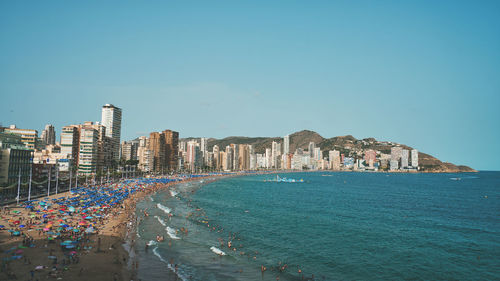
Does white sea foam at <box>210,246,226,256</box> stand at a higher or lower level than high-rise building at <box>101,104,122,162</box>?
lower

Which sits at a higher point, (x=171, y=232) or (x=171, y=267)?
(x=171, y=232)

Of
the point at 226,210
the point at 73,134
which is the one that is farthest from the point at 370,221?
the point at 73,134

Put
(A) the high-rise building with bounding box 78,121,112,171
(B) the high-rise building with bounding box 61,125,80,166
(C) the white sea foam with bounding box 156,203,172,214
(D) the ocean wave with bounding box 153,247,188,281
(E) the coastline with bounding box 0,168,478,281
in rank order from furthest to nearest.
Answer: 1. (A) the high-rise building with bounding box 78,121,112,171
2. (B) the high-rise building with bounding box 61,125,80,166
3. (C) the white sea foam with bounding box 156,203,172,214
4. (D) the ocean wave with bounding box 153,247,188,281
5. (E) the coastline with bounding box 0,168,478,281

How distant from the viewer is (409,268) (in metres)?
32.2

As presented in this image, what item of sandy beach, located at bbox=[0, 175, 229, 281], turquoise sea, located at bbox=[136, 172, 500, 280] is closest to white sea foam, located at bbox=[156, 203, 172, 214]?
turquoise sea, located at bbox=[136, 172, 500, 280]

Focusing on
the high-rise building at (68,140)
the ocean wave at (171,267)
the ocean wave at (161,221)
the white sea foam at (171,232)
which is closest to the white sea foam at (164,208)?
the ocean wave at (161,221)

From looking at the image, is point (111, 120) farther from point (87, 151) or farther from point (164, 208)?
point (164, 208)

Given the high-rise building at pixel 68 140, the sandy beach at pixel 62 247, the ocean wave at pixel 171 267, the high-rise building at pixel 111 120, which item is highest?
the high-rise building at pixel 111 120

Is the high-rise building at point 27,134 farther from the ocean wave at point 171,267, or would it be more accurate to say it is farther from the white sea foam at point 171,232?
the ocean wave at point 171,267

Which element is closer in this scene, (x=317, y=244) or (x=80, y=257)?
(x=80, y=257)

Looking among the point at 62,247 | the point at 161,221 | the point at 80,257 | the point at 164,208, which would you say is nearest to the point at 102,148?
the point at 164,208

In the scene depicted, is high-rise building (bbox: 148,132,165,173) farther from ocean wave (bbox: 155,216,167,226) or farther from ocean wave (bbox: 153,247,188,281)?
ocean wave (bbox: 153,247,188,281)

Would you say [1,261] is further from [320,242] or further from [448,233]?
[448,233]

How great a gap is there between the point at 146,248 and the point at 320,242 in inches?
864
